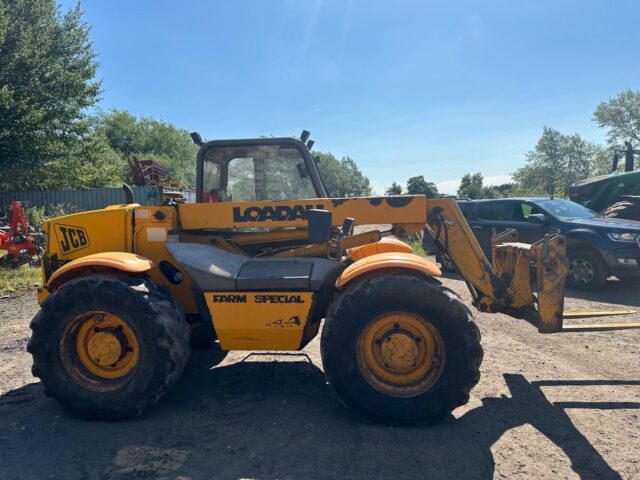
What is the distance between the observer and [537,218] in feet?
29.1

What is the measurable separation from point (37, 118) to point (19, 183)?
4.66m

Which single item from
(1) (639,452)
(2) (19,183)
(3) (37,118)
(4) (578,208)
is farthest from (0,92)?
(1) (639,452)

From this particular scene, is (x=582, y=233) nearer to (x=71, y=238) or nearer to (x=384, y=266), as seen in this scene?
(x=384, y=266)

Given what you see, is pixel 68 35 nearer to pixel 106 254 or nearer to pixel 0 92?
pixel 0 92

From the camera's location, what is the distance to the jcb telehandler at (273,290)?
3510mm

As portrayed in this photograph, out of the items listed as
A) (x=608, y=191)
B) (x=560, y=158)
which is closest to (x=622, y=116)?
(x=560, y=158)

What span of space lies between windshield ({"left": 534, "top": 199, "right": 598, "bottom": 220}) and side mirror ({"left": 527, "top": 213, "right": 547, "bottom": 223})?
41cm

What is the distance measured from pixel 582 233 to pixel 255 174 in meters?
6.63

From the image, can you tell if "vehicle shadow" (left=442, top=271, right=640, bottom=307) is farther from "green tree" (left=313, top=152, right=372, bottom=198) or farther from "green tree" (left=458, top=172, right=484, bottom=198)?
"green tree" (left=458, top=172, right=484, bottom=198)

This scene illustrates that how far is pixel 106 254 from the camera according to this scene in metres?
4.01

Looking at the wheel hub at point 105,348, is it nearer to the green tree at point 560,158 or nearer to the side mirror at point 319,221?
the side mirror at point 319,221

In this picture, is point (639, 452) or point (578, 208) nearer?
point (639, 452)

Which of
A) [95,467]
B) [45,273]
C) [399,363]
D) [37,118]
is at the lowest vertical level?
[95,467]

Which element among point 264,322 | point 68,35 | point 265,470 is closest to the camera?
point 265,470
